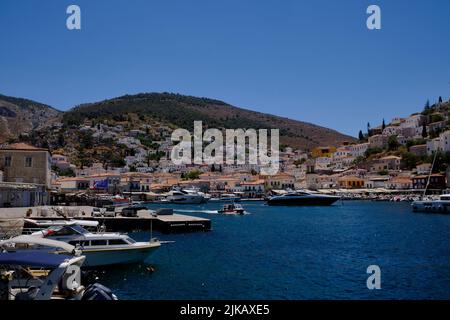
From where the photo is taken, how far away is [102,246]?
64.0 ft

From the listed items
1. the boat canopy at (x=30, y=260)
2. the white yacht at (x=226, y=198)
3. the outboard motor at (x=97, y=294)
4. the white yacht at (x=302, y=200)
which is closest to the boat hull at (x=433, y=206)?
the white yacht at (x=302, y=200)

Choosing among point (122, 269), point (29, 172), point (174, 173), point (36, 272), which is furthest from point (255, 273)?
point (174, 173)

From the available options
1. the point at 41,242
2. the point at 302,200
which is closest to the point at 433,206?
the point at 302,200

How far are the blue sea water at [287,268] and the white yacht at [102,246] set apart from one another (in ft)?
1.51

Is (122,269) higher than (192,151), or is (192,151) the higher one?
(192,151)

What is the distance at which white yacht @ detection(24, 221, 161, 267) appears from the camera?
19211mm

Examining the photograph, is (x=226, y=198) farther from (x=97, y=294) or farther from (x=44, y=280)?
(x=97, y=294)

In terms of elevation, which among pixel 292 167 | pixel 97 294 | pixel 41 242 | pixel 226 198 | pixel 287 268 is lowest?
pixel 287 268

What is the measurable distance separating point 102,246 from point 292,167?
5447 inches

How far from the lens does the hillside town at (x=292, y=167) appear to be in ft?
349

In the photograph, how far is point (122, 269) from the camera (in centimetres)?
1969

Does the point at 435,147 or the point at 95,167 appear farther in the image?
the point at 95,167

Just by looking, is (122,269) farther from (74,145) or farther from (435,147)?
(74,145)

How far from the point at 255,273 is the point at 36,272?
8.73 meters
